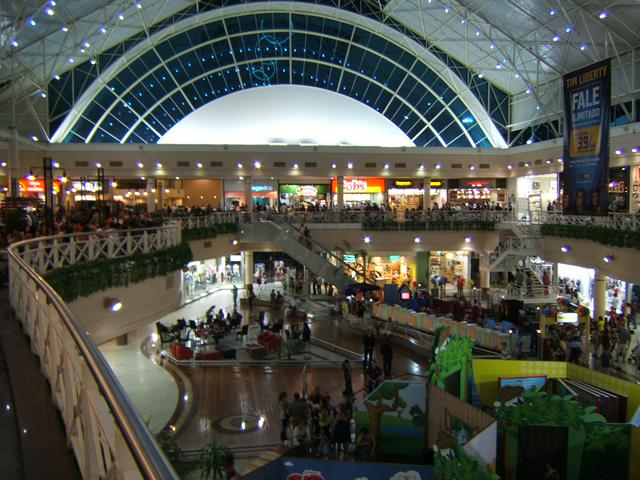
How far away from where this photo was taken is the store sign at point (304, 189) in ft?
122

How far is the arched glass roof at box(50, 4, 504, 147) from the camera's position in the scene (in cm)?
3381

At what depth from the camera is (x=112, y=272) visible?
12.0 metres

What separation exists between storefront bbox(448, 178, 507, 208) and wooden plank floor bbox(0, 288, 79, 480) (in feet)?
110

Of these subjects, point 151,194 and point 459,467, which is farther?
point 151,194

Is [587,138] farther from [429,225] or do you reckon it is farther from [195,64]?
[195,64]

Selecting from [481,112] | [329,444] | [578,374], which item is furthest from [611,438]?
[481,112]

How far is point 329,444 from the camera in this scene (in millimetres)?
10961

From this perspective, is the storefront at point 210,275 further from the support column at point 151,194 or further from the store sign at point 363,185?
the store sign at point 363,185

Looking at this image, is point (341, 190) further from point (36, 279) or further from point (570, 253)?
point (36, 279)

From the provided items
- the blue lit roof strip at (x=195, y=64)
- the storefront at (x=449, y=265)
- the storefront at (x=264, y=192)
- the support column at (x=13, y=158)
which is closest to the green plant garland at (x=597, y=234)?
the storefront at (x=449, y=265)

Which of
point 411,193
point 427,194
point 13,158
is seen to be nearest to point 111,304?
point 13,158

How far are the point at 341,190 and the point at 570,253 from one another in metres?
14.7

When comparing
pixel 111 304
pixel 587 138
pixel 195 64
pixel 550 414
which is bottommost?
pixel 550 414

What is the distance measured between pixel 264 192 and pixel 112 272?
81.9 feet
